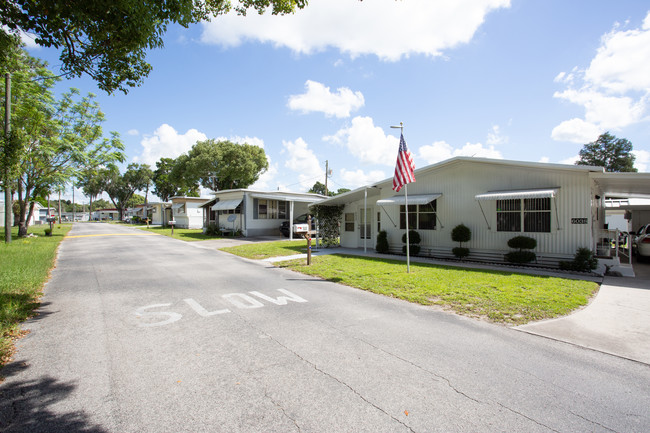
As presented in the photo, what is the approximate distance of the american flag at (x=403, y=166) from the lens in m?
9.22

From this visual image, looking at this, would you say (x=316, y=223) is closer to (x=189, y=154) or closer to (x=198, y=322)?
(x=198, y=322)

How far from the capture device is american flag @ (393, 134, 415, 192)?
9223 mm

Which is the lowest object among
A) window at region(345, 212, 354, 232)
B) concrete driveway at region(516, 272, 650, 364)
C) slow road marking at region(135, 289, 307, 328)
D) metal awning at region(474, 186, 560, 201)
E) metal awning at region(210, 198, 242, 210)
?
concrete driveway at region(516, 272, 650, 364)

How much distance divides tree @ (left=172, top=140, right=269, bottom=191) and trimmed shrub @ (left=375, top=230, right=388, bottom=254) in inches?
1051

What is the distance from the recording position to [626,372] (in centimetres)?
347

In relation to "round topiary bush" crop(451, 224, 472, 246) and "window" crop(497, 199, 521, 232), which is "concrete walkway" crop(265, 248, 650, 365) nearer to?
"window" crop(497, 199, 521, 232)

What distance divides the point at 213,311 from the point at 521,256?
935 cm

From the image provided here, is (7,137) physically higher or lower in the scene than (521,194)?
higher

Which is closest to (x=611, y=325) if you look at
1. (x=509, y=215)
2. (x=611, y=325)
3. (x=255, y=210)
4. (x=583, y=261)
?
(x=611, y=325)

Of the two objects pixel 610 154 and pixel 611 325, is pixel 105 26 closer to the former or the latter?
pixel 611 325

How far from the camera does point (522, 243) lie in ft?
32.7

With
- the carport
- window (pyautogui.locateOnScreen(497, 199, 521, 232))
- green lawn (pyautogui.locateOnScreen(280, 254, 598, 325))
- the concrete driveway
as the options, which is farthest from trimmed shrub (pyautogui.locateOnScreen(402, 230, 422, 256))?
the concrete driveway

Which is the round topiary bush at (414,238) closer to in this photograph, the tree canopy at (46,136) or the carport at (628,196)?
the carport at (628,196)

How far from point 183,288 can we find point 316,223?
9.35m
